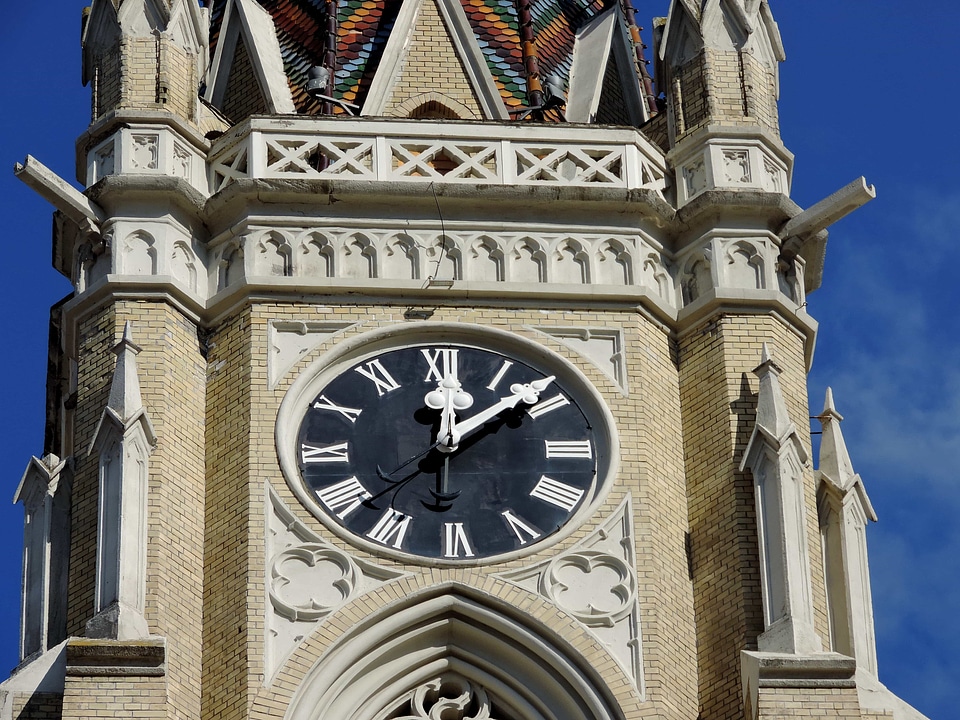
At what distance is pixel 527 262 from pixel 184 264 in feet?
7.82

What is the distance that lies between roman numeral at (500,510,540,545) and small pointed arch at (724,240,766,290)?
255cm

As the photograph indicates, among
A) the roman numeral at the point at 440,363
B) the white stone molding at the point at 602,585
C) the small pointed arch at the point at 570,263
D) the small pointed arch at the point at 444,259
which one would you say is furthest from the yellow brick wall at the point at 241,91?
the white stone molding at the point at 602,585

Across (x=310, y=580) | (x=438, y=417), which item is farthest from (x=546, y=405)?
(x=310, y=580)

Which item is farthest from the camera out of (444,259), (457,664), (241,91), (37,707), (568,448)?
(241,91)

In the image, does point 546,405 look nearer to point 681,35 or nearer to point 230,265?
point 230,265

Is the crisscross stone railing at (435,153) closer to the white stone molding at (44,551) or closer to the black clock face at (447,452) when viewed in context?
the black clock face at (447,452)

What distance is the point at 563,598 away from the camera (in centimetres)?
2331

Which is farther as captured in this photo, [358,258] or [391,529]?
[358,258]

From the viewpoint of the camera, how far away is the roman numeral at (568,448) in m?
24.2

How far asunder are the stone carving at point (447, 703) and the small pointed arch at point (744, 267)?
371 cm

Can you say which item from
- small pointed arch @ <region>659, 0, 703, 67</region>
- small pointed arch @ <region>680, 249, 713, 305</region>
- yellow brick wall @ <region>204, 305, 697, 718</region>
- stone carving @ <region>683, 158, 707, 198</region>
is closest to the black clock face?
yellow brick wall @ <region>204, 305, 697, 718</region>

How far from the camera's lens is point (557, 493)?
78.5ft

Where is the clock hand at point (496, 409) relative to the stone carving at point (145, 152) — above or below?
below

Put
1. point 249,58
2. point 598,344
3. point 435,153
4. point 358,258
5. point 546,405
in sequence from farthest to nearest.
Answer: point 249,58 < point 435,153 < point 358,258 < point 598,344 < point 546,405
